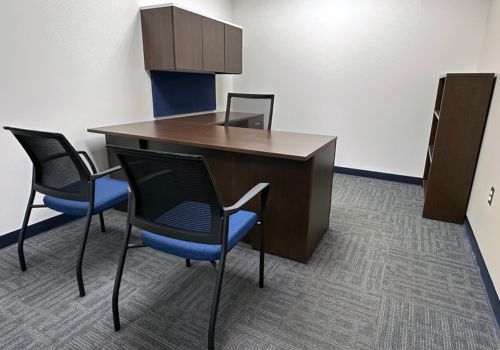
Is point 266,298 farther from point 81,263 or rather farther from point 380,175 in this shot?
point 380,175

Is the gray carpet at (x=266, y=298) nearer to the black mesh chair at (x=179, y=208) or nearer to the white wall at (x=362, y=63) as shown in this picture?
the black mesh chair at (x=179, y=208)

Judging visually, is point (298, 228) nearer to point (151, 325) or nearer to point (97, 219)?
point (151, 325)

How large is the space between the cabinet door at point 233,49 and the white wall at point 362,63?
35 centimetres

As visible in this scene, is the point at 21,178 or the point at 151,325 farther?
the point at 21,178

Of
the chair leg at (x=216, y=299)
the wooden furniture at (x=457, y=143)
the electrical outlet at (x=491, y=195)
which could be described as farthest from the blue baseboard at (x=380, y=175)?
the chair leg at (x=216, y=299)

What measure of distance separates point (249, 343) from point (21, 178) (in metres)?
1.97

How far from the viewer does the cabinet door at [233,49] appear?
11.8 ft

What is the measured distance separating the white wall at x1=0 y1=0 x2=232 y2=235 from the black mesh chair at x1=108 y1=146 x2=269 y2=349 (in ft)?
4.58

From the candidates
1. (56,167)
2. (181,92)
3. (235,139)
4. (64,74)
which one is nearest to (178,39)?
(181,92)

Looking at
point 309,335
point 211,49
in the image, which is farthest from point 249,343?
point 211,49

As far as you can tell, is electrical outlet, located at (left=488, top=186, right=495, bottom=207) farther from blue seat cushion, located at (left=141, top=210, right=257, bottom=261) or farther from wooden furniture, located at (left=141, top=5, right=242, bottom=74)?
wooden furniture, located at (left=141, top=5, right=242, bottom=74)

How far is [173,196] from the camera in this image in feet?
4.00

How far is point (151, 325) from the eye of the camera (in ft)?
4.83

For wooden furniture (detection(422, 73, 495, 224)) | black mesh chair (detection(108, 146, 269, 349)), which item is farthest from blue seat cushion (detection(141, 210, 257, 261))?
wooden furniture (detection(422, 73, 495, 224))
